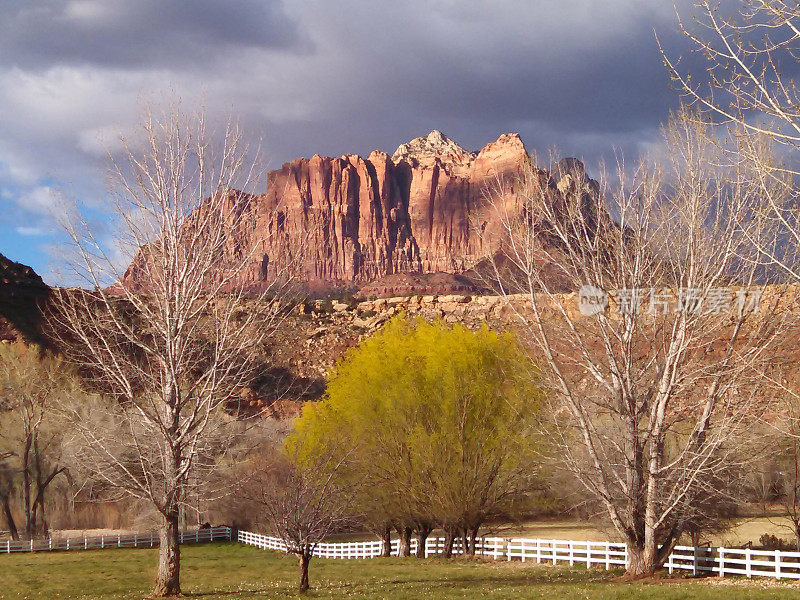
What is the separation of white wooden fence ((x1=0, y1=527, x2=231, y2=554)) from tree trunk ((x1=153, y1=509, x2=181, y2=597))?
76.6 ft

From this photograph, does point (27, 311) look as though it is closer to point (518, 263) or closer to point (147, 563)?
point (147, 563)

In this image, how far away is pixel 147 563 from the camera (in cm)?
3138

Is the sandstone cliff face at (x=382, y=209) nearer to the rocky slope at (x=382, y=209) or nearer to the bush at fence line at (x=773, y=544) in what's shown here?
the rocky slope at (x=382, y=209)

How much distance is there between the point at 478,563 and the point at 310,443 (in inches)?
331

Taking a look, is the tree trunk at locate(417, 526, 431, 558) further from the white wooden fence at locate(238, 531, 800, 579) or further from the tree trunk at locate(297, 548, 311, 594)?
the tree trunk at locate(297, 548, 311, 594)

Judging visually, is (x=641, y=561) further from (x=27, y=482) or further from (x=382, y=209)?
(x=382, y=209)

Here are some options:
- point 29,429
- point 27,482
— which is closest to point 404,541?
point 27,482

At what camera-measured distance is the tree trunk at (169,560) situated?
16.3 meters

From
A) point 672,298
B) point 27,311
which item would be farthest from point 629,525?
point 27,311

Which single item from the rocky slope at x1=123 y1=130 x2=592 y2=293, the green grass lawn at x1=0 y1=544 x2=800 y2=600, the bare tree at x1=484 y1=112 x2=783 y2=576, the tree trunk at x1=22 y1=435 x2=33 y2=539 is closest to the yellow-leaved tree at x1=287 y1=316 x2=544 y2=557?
the green grass lawn at x1=0 y1=544 x2=800 y2=600

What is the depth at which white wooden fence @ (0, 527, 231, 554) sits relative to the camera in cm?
3594

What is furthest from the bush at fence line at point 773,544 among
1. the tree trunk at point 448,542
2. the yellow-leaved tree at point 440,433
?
the tree trunk at point 448,542

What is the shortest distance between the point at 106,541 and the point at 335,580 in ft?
69.7

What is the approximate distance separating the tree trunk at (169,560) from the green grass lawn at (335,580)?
2.70 ft
